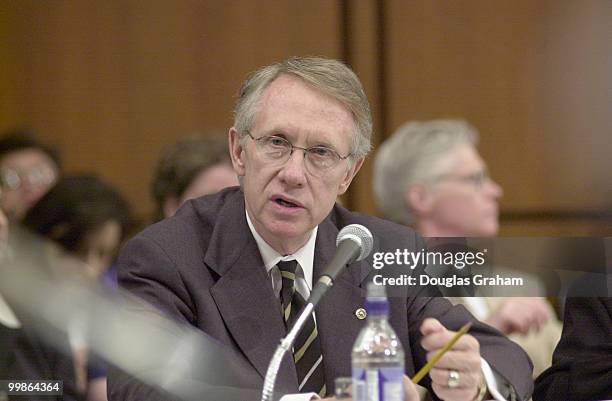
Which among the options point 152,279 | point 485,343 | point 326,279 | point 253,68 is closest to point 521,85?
point 253,68

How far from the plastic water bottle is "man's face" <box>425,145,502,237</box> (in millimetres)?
1483

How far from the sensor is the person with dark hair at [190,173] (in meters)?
3.23

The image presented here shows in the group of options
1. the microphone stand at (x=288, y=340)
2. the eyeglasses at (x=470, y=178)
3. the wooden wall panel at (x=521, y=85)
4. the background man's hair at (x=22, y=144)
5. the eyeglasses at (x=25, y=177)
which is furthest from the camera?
the wooden wall panel at (x=521, y=85)

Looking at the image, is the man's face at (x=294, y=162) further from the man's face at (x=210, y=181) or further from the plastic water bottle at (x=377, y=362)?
the man's face at (x=210, y=181)

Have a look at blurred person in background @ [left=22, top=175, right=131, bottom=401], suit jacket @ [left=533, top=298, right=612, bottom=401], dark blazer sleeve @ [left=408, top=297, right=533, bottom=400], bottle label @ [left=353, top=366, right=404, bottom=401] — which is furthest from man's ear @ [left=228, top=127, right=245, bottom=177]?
blurred person in background @ [left=22, top=175, right=131, bottom=401]

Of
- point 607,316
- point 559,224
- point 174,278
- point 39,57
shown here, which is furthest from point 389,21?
point 174,278

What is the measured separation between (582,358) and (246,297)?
0.82 meters

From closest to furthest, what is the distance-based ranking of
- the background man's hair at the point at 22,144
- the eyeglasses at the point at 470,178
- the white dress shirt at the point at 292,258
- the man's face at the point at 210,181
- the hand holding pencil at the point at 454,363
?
1. the hand holding pencil at the point at 454,363
2. the white dress shirt at the point at 292,258
3. the man's face at the point at 210,181
4. the eyeglasses at the point at 470,178
5. the background man's hair at the point at 22,144

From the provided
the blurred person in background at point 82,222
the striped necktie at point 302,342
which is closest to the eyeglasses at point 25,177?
the blurred person in background at point 82,222

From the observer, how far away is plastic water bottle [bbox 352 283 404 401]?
5.40ft

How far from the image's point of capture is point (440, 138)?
135 inches

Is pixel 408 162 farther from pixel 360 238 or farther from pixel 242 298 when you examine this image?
pixel 360 238

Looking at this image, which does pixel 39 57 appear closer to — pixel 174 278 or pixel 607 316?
pixel 174 278

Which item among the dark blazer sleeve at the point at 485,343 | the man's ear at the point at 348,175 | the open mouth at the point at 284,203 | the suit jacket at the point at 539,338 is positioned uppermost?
the man's ear at the point at 348,175
